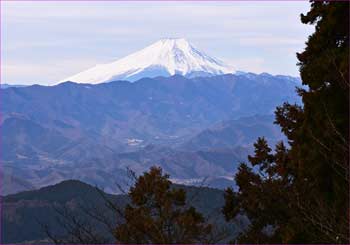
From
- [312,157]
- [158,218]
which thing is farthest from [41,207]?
[158,218]

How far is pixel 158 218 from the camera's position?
38.5 feet

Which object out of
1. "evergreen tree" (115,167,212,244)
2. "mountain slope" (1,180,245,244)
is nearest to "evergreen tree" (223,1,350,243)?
"evergreen tree" (115,167,212,244)

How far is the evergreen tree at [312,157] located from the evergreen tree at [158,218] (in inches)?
96.3

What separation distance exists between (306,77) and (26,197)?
492 feet

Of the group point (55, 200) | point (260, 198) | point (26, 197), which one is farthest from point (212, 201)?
point (260, 198)

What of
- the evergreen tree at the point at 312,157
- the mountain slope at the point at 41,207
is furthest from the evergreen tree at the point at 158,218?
the mountain slope at the point at 41,207

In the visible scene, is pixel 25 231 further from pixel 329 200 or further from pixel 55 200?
pixel 329 200

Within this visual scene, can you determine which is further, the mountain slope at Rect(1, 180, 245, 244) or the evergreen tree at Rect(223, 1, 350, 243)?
the mountain slope at Rect(1, 180, 245, 244)

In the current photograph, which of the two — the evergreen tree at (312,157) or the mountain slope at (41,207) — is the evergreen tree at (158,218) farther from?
the mountain slope at (41,207)

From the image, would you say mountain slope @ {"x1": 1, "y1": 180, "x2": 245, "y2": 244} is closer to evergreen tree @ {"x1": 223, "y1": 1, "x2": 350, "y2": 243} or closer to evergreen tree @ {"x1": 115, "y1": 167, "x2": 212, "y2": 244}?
evergreen tree @ {"x1": 223, "y1": 1, "x2": 350, "y2": 243}

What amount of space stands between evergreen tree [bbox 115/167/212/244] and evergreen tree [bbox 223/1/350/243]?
2445 millimetres

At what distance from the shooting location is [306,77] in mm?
15039

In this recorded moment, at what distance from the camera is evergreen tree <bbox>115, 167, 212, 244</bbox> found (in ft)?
37.1

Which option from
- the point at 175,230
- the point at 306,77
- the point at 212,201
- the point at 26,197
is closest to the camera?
the point at 175,230
